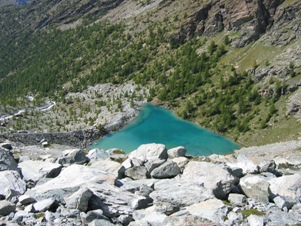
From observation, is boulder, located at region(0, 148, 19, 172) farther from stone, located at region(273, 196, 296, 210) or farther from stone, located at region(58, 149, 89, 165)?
stone, located at region(273, 196, 296, 210)

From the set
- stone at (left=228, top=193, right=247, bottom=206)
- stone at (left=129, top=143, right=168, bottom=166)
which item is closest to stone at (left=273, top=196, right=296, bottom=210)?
stone at (left=228, top=193, right=247, bottom=206)

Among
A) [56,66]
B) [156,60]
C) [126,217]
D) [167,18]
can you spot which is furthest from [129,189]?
[56,66]

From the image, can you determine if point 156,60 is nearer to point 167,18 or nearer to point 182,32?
point 182,32

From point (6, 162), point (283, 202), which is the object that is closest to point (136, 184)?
point (283, 202)

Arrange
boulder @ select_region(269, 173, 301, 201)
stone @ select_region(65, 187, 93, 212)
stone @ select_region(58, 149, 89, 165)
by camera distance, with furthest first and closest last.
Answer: stone @ select_region(58, 149, 89, 165)
boulder @ select_region(269, 173, 301, 201)
stone @ select_region(65, 187, 93, 212)

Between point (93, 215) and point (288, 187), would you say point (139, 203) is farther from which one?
point (288, 187)

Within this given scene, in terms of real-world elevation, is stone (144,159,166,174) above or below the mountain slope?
above
